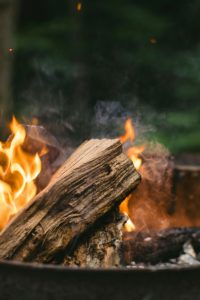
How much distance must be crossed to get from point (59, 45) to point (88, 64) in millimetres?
384

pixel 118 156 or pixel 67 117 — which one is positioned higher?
pixel 118 156

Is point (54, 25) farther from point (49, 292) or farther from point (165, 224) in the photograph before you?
point (49, 292)

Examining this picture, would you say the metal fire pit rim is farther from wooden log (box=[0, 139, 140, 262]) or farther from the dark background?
the dark background

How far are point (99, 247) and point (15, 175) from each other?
0.61 metres

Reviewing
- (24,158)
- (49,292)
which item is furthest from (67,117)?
(49,292)

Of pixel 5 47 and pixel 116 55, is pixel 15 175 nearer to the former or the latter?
pixel 5 47

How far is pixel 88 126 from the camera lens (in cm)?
392

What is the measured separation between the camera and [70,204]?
6.94 feet

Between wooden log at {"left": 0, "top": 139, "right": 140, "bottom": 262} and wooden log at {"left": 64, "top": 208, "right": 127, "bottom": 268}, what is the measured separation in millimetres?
71

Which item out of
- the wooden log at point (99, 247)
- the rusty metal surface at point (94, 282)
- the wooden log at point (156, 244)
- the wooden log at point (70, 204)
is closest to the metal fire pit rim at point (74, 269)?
the rusty metal surface at point (94, 282)

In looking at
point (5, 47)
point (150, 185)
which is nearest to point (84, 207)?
point (150, 185)

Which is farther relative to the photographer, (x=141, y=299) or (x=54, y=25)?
(x=54, y=25)

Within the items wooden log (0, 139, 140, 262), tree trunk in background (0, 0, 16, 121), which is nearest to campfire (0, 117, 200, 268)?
wooden log (0, 139, 140, 262)

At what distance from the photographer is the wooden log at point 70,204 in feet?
6.56
